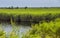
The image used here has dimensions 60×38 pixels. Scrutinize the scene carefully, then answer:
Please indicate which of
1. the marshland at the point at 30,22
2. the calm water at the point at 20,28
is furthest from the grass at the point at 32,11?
the calm water at the point at 20,28

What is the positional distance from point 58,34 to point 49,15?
17 cm

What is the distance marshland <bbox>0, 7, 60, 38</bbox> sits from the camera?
73.6 inches

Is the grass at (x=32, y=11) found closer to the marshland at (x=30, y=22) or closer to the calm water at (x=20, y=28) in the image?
the marshland at (x=30, y=22)

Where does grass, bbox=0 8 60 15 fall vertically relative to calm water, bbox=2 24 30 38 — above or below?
above

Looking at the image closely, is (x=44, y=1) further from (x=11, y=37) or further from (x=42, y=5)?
(x=11, y=37)

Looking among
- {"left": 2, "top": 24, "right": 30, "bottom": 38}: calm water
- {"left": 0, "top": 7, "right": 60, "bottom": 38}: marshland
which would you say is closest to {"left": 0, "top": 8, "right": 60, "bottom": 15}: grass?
{"left": 0, "top": 7, "right": 60, "bottom": 38}: marshland

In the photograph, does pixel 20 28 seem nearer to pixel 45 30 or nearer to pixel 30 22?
pixel 30 22

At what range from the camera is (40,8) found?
1.91m

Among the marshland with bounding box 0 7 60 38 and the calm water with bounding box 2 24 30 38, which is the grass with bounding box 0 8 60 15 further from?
the calm water with bounding box 2 24 30 38

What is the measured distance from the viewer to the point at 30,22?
190 centimetres

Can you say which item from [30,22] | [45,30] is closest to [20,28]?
[30,22]

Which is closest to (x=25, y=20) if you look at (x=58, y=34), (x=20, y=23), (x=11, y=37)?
(x=20, y=23)

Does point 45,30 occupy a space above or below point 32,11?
below

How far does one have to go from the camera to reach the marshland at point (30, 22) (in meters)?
1.87
